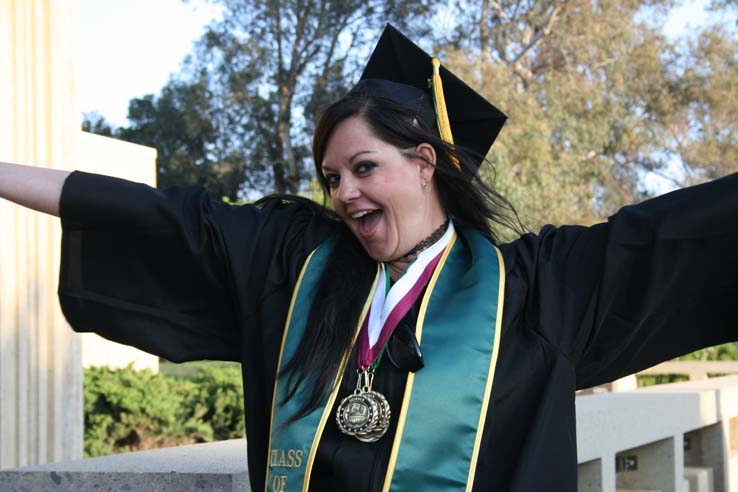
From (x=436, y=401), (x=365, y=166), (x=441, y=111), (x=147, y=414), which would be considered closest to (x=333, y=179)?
(x=365, y=166)

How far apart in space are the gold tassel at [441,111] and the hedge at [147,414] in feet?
21.6

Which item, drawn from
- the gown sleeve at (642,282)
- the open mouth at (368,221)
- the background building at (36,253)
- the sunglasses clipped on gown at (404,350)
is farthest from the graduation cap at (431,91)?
the background building at (36,253)

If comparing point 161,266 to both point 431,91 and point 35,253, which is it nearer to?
point 431,91

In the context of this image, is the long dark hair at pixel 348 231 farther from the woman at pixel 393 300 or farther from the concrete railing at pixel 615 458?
the concrete railing at pixel 615 458

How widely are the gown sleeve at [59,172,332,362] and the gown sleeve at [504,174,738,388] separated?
644 mm

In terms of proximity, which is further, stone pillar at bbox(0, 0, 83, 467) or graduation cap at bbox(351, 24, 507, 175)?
stone pillar at bbox(0, 0, 83, 467)

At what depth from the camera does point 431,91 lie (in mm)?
2607

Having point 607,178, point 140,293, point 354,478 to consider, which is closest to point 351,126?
point 140,293

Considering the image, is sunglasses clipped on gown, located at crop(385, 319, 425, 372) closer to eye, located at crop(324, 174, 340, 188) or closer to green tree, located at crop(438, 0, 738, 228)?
eye, located at crop(324, 174, 340, 188)

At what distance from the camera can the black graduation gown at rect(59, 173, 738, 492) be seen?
2223 millimetres

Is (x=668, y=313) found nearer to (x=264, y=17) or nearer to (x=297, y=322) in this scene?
(x=297, y=322)

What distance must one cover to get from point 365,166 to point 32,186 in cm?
78

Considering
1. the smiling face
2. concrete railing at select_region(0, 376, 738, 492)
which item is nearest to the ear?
the smiling face

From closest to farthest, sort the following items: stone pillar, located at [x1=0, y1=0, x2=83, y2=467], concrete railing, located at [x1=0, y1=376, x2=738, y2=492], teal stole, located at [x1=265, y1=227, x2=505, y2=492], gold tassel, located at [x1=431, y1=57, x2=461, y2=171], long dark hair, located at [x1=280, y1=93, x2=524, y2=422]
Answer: teal stole, located at [x1=265, y1=227, x2=505, y2=492] < long dark hair, located at [x1=280, y1=93, x2=524, y2=422] < gold tassel, located at [x1=431, y1=57, x2=461, y2=171] < concrete railing, located at [x1=0, y1=376, x2=738, y2=492] < stone pillar, located at [x1=0, y1=0, x2=83, y2=467]
